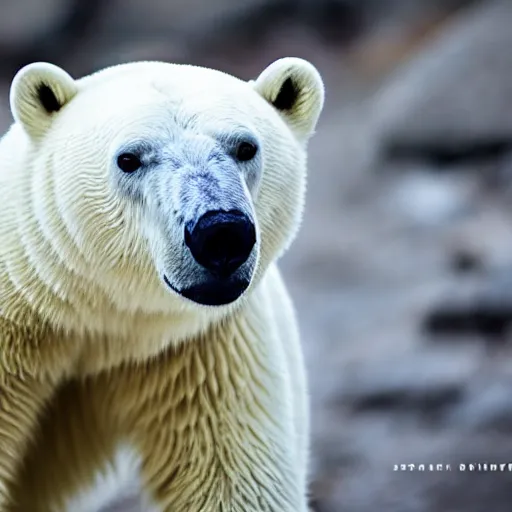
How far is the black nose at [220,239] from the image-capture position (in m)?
1.36

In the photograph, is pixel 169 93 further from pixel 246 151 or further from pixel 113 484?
pixel 113 484

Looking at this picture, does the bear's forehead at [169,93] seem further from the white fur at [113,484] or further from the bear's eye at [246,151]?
the white fur at [113,484]

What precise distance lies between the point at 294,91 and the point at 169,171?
0.30 metres

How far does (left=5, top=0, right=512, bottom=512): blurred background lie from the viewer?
295cm

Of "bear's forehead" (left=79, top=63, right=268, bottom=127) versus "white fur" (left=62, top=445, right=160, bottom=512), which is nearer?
"bear's forehead" (left=79, top=63, right=268, bottom=127)

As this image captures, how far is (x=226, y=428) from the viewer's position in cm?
171

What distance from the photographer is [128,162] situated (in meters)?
1.48

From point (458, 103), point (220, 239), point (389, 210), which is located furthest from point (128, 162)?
point (458, 103)

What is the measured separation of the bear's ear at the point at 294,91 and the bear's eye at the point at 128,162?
257 millimetres

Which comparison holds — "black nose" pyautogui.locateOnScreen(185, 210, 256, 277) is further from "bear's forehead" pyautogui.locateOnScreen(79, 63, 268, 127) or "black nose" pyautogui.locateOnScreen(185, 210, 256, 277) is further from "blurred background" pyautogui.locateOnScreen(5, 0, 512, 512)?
"blurred background" pyautogui.locateOnScreen(5, 0, 512, 512)

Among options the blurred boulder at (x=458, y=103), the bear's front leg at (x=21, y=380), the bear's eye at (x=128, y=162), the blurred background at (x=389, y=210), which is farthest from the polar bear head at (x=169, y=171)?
the blurred boulder at (x=458, y=103)

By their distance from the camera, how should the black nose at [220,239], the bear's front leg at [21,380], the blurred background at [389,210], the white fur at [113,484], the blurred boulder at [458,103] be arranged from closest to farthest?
1. the black nose at [220,239]
2. the bear's front leg at [21,380]
3. the white fur at [113,484]
4. the blurred background at [389,210]
5. the blurred boulder at [458,103]

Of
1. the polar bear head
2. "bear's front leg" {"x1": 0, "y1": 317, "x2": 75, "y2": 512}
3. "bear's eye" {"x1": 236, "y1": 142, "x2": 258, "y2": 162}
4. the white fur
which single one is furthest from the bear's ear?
the white fur

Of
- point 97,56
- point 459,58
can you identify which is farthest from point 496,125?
point 97,56
